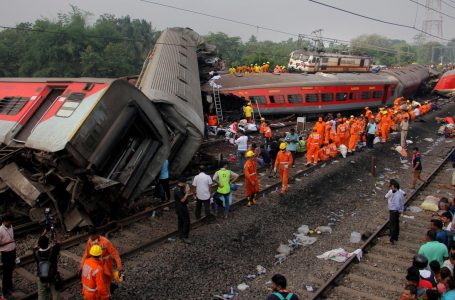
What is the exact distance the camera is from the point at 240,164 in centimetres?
1423

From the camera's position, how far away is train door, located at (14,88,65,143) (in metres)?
8.87

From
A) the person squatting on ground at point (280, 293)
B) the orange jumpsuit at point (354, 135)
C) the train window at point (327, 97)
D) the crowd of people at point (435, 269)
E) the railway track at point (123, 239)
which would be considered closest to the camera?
the person squatting on ground at point (280, 293)

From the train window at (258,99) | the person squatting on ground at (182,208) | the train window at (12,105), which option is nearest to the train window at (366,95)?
the train window at (258,99)

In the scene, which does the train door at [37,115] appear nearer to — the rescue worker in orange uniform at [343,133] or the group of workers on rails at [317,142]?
the group of workers on rails at [317,142]

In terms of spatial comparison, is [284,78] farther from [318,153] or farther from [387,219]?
[387,219]

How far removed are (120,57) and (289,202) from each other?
38646 mm

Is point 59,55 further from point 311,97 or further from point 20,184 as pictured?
point 20,184

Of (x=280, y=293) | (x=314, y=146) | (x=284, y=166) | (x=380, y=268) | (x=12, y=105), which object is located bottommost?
(x=380, y=268)

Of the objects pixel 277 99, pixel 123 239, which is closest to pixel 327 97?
pixel 277 99

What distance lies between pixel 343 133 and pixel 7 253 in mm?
12798

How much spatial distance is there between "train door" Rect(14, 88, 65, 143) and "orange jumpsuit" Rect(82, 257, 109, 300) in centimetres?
414

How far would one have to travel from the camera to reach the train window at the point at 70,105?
8.42 meters

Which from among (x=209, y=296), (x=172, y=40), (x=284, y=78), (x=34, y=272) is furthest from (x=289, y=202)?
(x=284, y=78)

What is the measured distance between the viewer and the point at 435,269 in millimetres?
5969
